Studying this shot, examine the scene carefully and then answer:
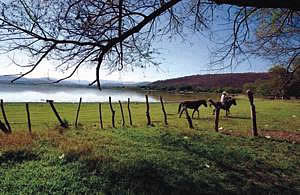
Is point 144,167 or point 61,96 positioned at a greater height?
point 144,167

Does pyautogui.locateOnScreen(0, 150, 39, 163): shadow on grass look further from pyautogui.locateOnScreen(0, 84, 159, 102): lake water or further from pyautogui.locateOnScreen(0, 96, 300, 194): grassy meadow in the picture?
pyautogui.locateOnScreen(0, 84, 159, 102): lake water

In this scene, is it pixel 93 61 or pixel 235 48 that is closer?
pixel 93 61

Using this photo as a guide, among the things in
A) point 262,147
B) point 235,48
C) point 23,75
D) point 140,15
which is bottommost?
point 262,147

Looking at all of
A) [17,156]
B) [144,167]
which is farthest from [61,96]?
[144,167]

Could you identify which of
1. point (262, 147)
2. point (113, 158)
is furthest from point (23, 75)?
point (262, 147)


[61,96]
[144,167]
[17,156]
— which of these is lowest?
[61,96]

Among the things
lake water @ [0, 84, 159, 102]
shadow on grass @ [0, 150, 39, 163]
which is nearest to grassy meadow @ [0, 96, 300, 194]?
shadow on grass @ [0, 150, 39, 163]

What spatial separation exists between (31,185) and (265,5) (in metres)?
5.30

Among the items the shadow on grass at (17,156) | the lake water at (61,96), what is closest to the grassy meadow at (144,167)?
the shadow on grass at (17,156)

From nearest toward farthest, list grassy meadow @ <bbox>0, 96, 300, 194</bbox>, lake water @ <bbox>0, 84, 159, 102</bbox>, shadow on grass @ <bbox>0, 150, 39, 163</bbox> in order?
grassy meadow @ <bbox>0, 96, 300, 194</bbox>
shadow on grass @ <bbox>0, 150, 39, 163</bbox>
lake water @ <bbox>0, 84, 159, 102</bbox>

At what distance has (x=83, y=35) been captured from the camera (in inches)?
253

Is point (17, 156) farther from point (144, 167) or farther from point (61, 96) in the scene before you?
point (61, 96)

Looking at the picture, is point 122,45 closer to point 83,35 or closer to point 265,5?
point 83,35

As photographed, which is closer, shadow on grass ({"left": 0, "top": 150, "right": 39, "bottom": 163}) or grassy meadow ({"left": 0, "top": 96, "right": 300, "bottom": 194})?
grassy meadow ({"left": 0, "top": 96, "right": 300, "bottom": 194})
